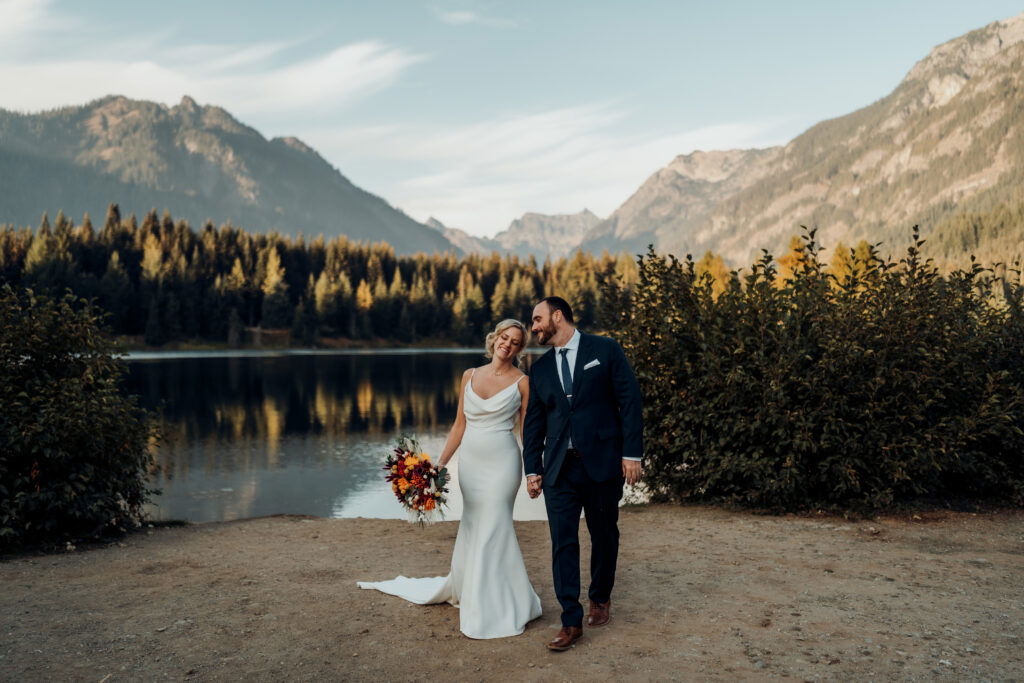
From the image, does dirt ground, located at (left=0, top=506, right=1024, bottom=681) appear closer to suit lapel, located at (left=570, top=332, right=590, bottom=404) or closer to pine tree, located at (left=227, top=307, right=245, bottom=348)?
suit lapel, located at (left=570, top=332, right=590, bottom=404)

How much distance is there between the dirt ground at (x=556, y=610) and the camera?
233 inches

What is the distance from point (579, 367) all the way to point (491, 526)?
1.74 meters

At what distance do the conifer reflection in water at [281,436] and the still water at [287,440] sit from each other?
0.13 feet

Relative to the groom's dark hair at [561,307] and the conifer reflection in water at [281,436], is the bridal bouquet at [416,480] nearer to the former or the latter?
the groom's dark hair at [561,307]

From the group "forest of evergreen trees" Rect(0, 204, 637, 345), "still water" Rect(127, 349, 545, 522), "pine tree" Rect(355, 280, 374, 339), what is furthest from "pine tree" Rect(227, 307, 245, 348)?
"still water" Rect(127, 349, 545, 522)

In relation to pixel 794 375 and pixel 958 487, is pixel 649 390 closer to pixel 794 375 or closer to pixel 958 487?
pixel 794 375

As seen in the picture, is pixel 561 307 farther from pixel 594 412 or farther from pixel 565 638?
pixel 565 638

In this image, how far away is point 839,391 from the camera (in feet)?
37.0

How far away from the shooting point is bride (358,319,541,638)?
682 centimetres

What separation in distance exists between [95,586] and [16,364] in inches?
150

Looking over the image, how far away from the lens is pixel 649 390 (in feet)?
41.4

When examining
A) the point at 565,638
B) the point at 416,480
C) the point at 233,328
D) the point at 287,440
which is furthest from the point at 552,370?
the point at 233,328

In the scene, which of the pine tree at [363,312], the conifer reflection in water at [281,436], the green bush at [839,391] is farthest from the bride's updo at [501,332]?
the pine tree at [363,312]

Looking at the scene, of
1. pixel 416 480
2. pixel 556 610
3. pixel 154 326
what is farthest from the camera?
pixel 154 326
